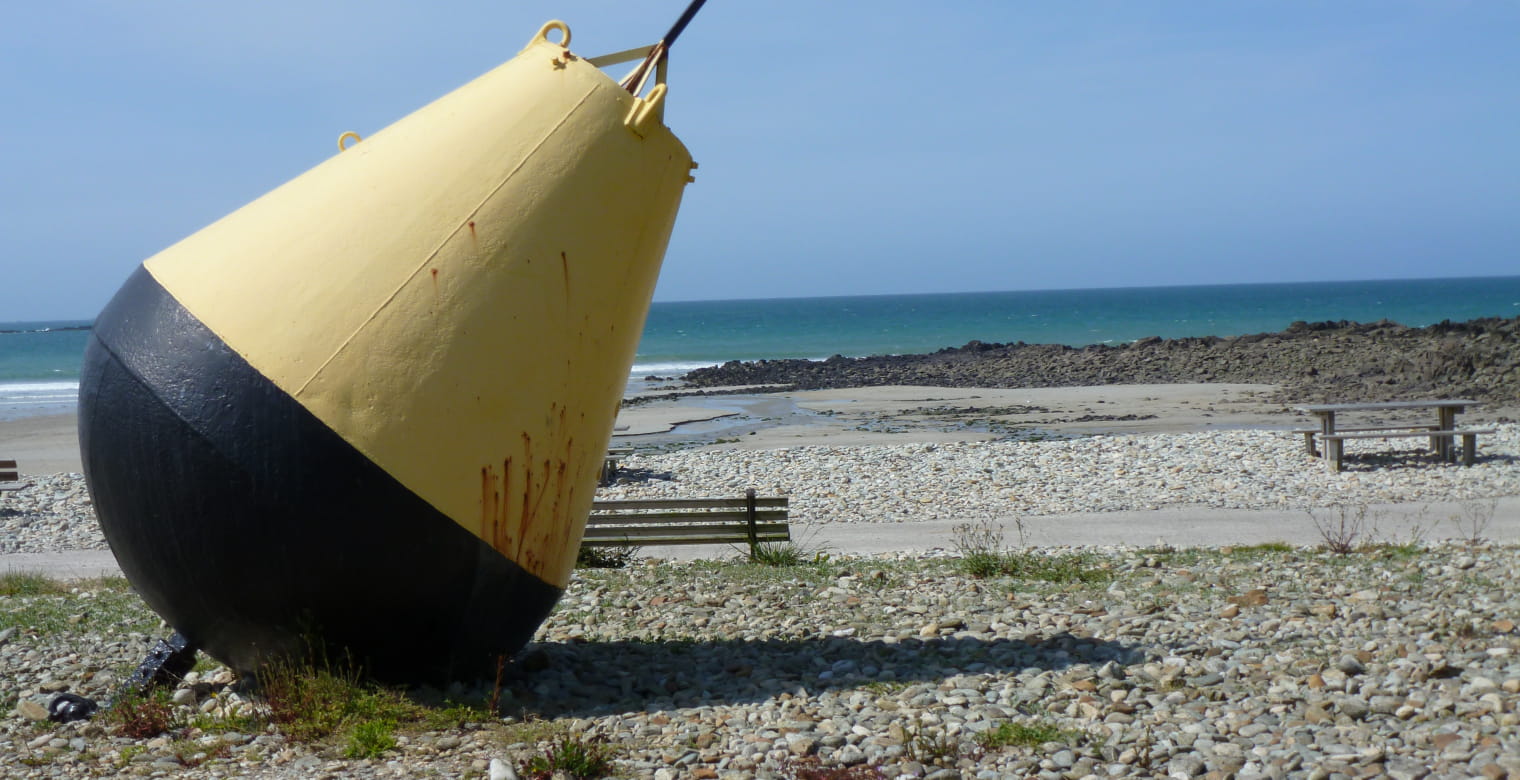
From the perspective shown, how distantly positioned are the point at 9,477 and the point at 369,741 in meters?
17.2

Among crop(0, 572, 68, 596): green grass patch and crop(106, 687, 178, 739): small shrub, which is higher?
crop(106, 687, 178, 739): small shrub

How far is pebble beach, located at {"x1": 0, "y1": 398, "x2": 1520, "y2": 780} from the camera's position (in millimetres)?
5164

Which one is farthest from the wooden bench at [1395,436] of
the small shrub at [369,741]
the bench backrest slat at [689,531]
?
the small shrub at [369,741]

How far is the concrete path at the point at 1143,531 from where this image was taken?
40.0 feet

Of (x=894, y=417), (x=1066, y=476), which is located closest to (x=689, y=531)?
(x=1066, y=476)

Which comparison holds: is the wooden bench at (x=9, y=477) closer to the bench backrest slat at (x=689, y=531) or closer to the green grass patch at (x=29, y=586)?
the green grass patch at (x=29, y=586)

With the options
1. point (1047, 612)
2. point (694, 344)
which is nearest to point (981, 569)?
point (1047, 612)

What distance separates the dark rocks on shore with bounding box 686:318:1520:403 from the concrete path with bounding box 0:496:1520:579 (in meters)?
19.9

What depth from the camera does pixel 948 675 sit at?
6.43 meters

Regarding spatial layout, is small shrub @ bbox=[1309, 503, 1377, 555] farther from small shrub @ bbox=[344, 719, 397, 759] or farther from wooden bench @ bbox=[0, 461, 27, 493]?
wooden bench @ bbox=[0, 461, 27, 493]

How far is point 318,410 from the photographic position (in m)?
5.43

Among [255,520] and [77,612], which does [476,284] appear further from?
[77,612]

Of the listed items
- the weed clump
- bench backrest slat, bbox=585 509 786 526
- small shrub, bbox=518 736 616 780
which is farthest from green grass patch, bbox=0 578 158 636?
the weed clump

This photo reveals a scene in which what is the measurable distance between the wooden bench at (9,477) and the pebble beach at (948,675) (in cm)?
1038
